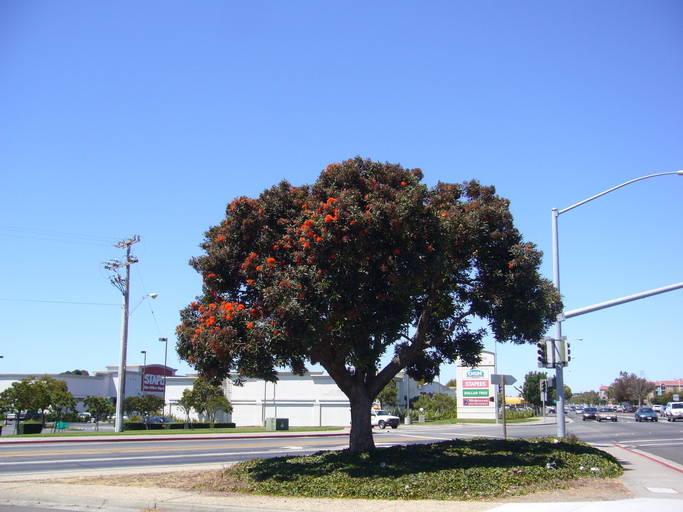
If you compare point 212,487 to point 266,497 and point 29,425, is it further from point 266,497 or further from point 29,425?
point 29,425

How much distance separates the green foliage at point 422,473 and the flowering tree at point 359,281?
1485 millimetres

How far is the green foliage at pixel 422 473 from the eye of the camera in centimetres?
1125

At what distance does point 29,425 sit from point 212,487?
32069 millimetres

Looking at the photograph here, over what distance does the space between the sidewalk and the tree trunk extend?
333cm

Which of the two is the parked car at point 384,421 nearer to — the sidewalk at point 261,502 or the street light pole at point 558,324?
the street light pole at point 558,324

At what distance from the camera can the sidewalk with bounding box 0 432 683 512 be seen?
9.92 m

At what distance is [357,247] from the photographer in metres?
11.8

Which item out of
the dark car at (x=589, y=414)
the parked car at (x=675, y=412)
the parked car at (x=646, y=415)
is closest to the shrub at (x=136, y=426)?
the dark car at (x=589, y=414)

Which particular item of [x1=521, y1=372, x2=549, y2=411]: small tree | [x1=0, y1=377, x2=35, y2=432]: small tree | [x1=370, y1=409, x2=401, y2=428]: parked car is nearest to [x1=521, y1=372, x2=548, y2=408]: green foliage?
[x1=521, y1=372, x2=549, y2=411]: small tree

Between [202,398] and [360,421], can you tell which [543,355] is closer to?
[360,421]

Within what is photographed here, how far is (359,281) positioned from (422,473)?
13.9 feet

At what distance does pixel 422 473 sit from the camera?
12148 mm

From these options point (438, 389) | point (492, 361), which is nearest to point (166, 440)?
point (492, 361)

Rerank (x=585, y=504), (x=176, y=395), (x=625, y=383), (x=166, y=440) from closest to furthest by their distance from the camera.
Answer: (x=585, y=504) → (x=166, y=440) → (x=176, y=395) → (x=625, y=383)
